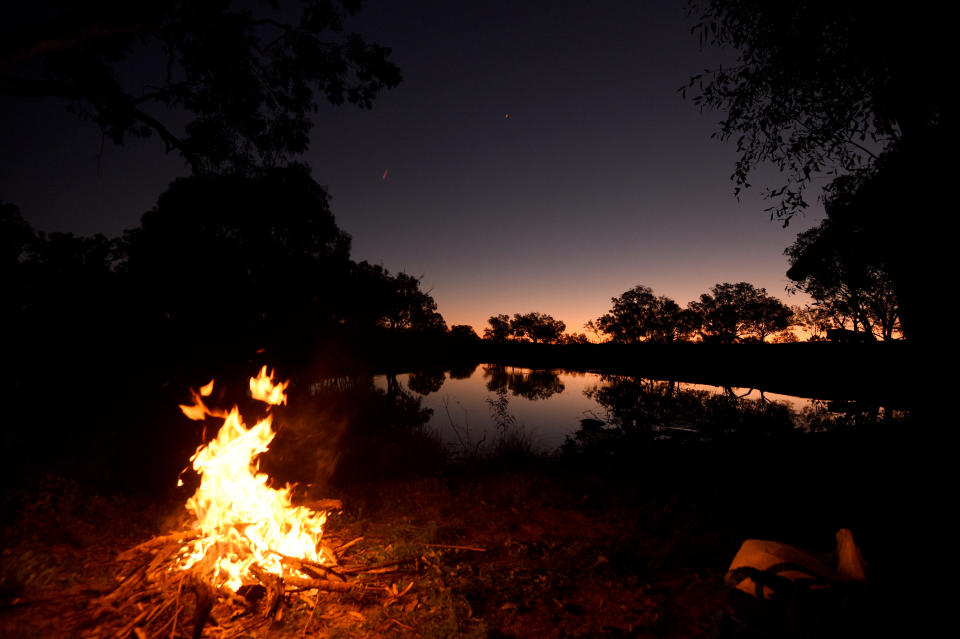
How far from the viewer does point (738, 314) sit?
6050 centimetres

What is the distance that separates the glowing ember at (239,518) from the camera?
4.37m

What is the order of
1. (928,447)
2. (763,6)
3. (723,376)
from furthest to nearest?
1. (723,376)
2. (763,6)
3. (928,447)

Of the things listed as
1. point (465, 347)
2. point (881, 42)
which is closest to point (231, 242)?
point (881, 42)

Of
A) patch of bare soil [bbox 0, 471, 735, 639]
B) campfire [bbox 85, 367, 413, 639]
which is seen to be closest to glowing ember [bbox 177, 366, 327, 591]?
campfire [bbox 85, 367, 413, 639]

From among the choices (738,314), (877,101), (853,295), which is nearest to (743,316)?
(738,314)

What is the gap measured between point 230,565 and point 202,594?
25.3 inches

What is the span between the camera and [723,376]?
33.4 meters

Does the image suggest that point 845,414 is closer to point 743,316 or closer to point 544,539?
point 544,539

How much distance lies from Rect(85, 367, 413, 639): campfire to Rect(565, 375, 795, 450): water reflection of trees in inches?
378

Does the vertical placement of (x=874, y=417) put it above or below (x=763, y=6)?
below

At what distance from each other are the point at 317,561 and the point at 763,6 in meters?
11.3

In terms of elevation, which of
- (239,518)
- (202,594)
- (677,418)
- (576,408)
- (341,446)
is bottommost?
(576,408)

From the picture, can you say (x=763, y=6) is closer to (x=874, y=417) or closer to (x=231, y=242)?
(x=874, y=417)

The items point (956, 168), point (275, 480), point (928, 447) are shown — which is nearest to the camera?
point (956, 168)
